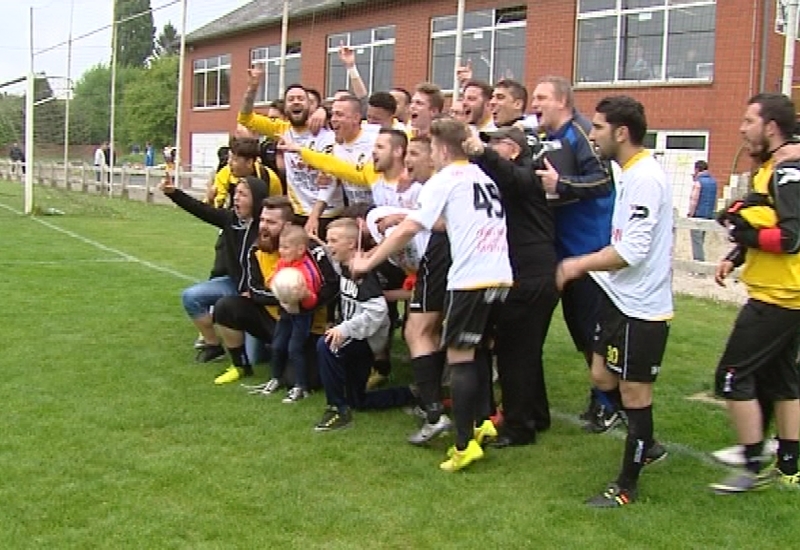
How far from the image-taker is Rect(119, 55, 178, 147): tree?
5234cm

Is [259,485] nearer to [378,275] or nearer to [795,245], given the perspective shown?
[378,275]

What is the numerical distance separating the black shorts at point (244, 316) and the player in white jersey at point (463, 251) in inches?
80.3

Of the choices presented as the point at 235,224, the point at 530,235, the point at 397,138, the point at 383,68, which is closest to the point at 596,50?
the point at 383,68

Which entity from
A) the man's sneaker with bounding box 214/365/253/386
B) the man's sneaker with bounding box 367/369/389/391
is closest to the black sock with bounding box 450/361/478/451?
the man's sneaker with bounding box 367/369/389/391

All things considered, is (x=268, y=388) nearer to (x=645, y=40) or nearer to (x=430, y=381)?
(x=430, y=381)

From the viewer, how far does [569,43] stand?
21594mm

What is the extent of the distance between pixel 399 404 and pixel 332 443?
975 millimetres

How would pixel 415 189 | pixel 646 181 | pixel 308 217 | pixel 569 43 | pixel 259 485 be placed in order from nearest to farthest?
pixel 646 181 → pixel 259 485 → pixel 415 189 → pixel 308 217 → pixel 569 43

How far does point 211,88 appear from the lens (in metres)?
36.7

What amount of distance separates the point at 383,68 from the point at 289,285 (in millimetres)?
21271

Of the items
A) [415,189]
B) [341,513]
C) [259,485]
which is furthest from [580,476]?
[415,189]

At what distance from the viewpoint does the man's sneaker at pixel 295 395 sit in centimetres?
627

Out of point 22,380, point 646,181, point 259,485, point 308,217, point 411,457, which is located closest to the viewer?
point 646,181

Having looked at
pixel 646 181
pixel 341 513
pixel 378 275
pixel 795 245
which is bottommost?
pixel 341 513
